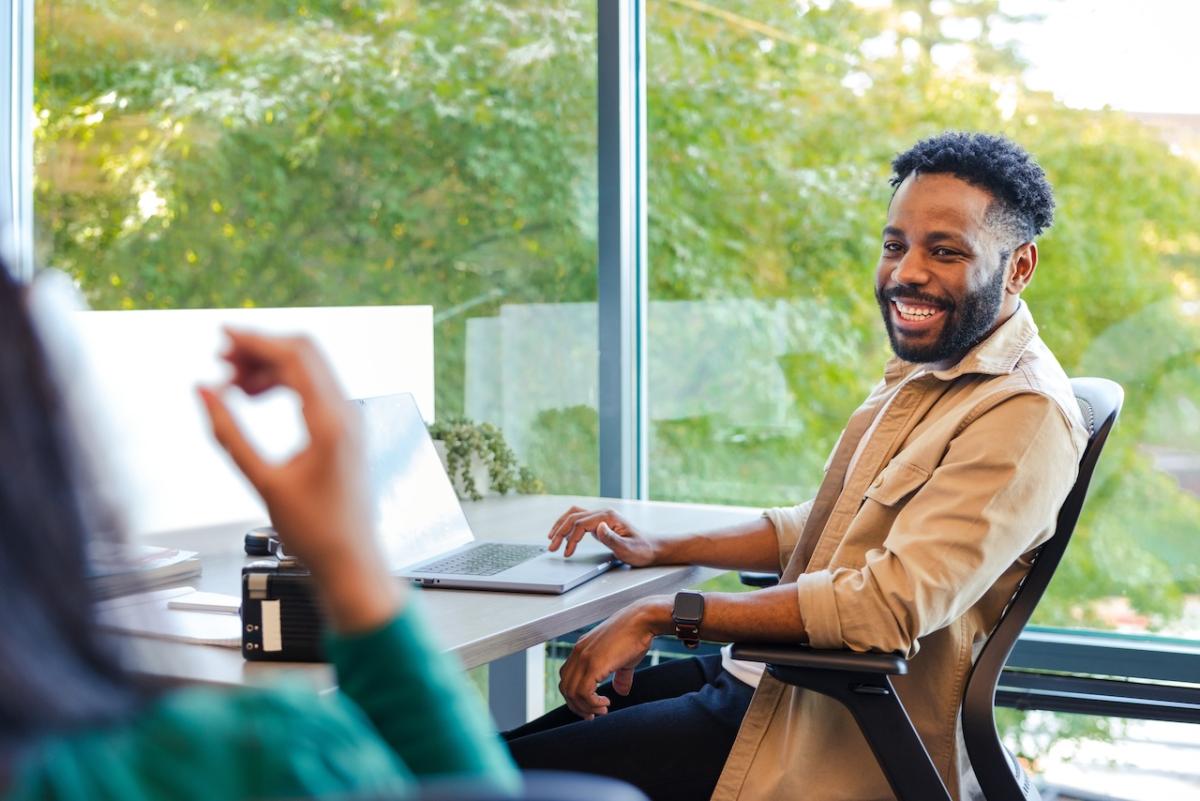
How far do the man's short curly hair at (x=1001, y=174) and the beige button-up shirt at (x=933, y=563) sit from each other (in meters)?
0.20

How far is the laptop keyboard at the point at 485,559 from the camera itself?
81.6 inches

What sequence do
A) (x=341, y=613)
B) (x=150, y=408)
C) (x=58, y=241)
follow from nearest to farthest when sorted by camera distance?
(x=341, y=613) < (x=150, y=408) < (x=58, y=241)

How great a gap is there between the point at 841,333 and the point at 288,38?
6.01 ft

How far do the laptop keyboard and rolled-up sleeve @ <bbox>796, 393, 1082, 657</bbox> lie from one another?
538 millimetres

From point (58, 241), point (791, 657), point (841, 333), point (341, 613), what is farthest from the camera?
point (58, 241)

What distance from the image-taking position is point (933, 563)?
5.64ft

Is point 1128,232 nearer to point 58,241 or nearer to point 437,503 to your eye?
point 437,503

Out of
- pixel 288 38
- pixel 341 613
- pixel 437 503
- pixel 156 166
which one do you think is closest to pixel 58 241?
pixel 156 166

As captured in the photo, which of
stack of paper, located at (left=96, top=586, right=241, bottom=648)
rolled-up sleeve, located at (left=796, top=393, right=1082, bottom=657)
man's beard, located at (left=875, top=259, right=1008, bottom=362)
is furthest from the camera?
man's beard, located at (left=875, top=259, right=1008, bottom=362)

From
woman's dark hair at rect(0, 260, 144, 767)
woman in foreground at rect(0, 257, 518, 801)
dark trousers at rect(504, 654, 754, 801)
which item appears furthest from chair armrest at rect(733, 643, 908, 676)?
woman's dark hair at rect(0, 260, 144, 767)

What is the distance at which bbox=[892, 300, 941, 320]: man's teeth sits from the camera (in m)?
2.03

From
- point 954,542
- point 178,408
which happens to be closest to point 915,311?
point 954,542

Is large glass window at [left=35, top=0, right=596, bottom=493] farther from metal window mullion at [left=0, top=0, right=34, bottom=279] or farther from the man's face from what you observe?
the man's face

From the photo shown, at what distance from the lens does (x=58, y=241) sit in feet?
12.6
